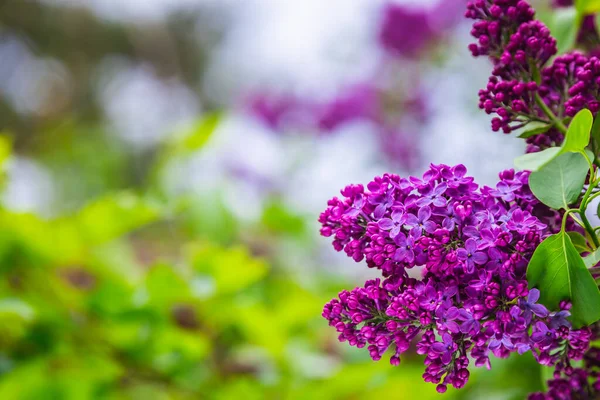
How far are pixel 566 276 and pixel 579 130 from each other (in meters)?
0.07

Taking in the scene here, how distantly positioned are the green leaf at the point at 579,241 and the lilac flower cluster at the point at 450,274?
0.06 feet

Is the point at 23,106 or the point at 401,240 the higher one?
the point at 23,106

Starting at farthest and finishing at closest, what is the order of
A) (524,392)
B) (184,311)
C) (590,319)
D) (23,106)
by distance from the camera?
(23,106) → (184,311) → (524,392) → (590,319)

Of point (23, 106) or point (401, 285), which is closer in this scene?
point (401, 285)

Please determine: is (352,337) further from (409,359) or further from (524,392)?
(409,359)

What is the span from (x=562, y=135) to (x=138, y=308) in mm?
471

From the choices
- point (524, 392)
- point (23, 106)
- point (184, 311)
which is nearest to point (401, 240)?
point (524, 392)

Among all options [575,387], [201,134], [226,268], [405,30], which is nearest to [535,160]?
[575,387]

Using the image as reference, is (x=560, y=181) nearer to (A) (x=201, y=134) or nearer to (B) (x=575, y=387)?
(B) (x=575, y=387)

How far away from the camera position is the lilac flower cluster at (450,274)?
282mm

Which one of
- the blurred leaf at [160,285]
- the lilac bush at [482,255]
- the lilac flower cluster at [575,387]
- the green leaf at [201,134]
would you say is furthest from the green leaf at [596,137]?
the green leaf at [201,134]

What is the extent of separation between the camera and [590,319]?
282mm

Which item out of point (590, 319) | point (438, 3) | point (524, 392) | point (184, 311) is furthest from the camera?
point (438, 3)

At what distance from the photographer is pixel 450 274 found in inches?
11.3
